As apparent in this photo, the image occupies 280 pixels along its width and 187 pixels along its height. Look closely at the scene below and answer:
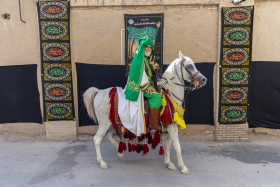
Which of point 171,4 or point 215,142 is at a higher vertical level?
point 171,4

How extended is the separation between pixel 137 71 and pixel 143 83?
8.9 inches

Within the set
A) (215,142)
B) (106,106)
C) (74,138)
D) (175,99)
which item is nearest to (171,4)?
(175,99)

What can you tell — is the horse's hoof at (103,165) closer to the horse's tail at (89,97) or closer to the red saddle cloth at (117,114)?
the red saddle cloth at (117,114)

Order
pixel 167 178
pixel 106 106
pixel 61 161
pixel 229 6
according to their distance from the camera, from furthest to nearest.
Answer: pixel 229 6 → pixel 61 161 → pixel 106 106 → pixel 167 178

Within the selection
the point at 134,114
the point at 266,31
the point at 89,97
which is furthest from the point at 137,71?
the point at 266,31

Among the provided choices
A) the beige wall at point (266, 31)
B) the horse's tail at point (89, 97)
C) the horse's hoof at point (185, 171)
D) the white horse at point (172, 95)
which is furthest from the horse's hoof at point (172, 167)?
the beige wall at point (266, 31)

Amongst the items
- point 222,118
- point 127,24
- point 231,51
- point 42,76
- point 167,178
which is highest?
point 127,24

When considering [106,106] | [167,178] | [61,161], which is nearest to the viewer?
[167,178]

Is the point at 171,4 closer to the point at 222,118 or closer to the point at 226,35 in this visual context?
the point at 226,35

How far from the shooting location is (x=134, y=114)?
9.70ft

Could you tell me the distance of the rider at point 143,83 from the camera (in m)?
2.85

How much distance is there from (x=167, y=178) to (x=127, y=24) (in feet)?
11.6

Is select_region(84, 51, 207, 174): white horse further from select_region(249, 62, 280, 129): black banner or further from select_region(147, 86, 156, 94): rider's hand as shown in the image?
select_region(249, 62, 280, 129): black banner

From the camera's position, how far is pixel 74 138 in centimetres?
464
